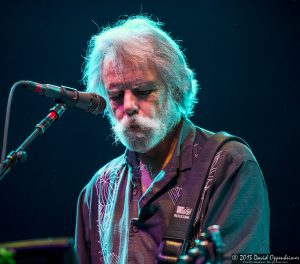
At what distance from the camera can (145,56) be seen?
2.76 metres

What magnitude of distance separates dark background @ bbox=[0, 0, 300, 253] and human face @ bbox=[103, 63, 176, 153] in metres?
1.03

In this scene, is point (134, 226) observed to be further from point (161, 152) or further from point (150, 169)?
point (161, 152)

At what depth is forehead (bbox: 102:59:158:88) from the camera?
8.82ft

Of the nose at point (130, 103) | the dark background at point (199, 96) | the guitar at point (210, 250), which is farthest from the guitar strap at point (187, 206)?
the dark background at point (199, 96)

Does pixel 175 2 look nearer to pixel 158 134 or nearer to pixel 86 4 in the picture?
pixel 86 4

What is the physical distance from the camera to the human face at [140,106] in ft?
8.63

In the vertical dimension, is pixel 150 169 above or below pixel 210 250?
below

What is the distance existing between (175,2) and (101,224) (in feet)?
6.40

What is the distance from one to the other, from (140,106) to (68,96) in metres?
0.58

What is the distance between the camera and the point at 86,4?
3.97m

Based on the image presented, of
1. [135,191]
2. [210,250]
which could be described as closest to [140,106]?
[135,191]

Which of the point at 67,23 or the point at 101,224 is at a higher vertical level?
the point at 67,23

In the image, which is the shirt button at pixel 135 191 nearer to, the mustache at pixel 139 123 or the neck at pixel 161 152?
the neck at pixel 161 152

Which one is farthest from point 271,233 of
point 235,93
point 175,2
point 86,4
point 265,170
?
point 86,4
